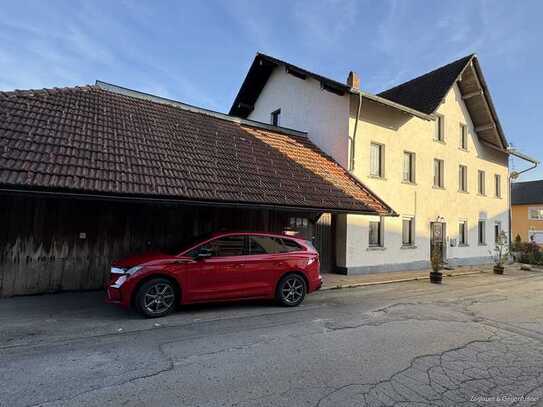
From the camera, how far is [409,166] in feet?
57.1

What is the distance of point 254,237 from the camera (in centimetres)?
827

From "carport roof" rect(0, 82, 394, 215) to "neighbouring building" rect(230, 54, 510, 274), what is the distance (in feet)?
A: 6.13

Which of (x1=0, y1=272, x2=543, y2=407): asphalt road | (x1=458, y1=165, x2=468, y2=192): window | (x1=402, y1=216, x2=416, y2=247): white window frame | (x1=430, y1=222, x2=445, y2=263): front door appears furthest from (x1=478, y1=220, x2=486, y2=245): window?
(x1=0, y1=272, x2=543, y2=407): asphalt road

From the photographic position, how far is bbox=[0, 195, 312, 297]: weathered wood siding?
28.7 feet

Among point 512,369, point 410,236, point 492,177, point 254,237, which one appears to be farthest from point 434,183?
point 512,369

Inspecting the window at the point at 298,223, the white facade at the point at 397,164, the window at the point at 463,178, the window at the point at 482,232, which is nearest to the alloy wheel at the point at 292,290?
the window at the point at 298,223

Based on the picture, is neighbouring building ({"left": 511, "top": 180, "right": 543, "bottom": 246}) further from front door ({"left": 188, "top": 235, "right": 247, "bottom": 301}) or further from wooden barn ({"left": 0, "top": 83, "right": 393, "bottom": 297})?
front door ({"left": 188, "top": 235, "right": 247, "bottom": 301})

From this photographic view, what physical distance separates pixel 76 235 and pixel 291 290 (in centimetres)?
561

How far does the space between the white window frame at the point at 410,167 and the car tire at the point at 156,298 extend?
42.8ft

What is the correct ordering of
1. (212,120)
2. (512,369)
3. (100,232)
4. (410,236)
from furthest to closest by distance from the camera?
(410,236), (212,120), (100,232), (512,369)

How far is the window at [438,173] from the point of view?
Result: 1880 cm

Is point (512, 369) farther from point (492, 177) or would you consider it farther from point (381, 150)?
point (492, 177)

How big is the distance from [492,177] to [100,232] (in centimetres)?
2206

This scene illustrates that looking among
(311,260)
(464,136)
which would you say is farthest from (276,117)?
(311,260)
